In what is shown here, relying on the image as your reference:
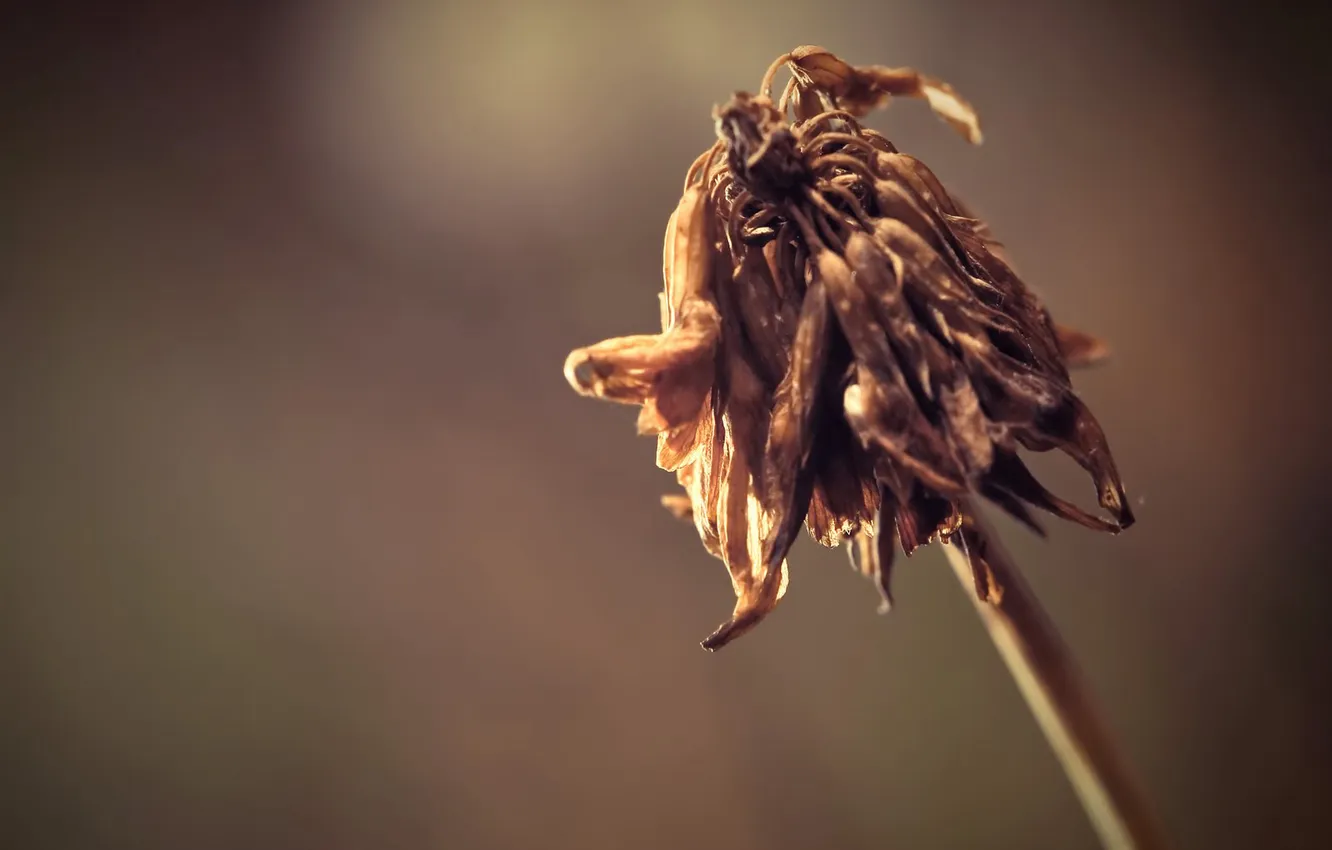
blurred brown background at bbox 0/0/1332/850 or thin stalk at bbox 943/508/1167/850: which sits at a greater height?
blurred brown background at bbox 0/0/1332/850

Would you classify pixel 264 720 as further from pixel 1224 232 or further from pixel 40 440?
pixel 1224 232

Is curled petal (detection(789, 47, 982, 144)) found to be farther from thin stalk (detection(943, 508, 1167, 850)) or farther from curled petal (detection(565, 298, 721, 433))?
thin stalk (detection(943, 508, 1167, 850))

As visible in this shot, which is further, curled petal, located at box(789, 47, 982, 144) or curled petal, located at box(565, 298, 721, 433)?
curled petal, located at box(789, 47, 982, 144)

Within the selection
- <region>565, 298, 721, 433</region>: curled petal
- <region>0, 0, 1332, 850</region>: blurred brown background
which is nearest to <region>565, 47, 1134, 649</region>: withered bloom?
<region>565, 298, 721, 433</region>: curled petal

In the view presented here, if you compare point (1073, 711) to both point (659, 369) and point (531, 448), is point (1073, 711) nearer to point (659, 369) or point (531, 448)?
point (659, 369)

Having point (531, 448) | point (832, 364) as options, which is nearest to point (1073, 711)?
point (832, 364)

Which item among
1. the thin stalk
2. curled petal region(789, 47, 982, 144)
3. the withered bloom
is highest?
curled petal region(789, 47, 982, 144)

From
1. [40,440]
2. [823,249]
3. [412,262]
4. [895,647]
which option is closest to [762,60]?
[412,262]
